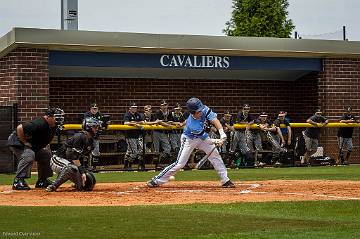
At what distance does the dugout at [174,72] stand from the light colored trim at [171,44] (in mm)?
29

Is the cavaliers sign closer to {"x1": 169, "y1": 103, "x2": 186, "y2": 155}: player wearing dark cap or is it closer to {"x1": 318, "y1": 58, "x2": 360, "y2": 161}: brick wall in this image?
{"x1": 169, "y1": 103, "x2": 186, "y2": 155}: player wearing dark cap

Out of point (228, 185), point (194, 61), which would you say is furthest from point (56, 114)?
point (194, 61)

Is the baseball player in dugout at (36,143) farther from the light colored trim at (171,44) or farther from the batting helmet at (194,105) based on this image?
the light colored trim at (171,44)

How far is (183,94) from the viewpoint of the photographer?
97.5 feet

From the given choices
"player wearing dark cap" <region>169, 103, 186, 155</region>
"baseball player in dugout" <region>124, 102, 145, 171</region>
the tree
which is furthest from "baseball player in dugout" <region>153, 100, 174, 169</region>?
the tree

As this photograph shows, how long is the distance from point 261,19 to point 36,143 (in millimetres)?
30670

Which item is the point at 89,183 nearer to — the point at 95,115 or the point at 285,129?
the point at 95,115

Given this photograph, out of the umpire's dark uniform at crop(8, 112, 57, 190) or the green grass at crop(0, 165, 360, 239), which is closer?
the green grass at crop(0, 165, 360, 239)

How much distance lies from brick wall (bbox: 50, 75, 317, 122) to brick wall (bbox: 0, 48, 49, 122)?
1685mm

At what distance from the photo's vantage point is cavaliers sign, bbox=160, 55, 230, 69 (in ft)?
92.4

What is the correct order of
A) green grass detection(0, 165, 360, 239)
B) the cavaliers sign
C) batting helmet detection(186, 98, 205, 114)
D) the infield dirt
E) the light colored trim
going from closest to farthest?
green grass detection(0, 165, 360, 239), the infield dirt, batting helmet detection(186, 98, 205, 114), the light colored trim, the cavaliers sign

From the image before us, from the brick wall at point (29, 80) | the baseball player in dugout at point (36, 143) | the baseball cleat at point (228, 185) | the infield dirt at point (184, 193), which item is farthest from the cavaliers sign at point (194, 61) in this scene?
the baseball cleat at point (228, 185)

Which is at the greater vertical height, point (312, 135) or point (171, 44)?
point (171, 44)

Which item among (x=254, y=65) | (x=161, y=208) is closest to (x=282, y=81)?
(x=254, y=65)
